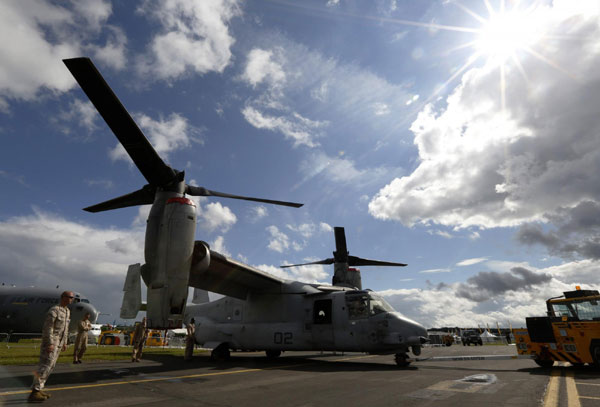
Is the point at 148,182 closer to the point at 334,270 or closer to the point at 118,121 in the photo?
the point at 118,121

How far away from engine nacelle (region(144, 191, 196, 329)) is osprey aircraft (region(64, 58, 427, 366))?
1.1 inches

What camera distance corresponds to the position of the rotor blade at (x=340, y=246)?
24.8 meters

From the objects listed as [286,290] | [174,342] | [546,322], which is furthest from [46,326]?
[174,342]

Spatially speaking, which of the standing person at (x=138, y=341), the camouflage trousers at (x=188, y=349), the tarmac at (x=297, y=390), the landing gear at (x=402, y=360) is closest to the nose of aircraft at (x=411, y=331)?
the landing gear at (x=402, y=360)

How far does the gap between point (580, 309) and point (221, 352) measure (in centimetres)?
1480

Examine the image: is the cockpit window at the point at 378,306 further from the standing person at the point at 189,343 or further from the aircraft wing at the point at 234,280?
the standing person at the point at 189,343

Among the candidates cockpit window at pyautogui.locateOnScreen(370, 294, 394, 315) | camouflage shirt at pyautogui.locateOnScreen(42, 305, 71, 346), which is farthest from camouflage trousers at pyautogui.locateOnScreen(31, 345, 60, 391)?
cockpit window at pyautogui.locateOnScreen(370, 294, 394, 315)

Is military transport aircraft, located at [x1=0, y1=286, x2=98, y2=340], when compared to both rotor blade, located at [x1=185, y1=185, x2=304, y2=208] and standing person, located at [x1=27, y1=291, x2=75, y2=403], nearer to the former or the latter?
rotor blade, located at [x1=185, y1=185, x2=304, y2=208]

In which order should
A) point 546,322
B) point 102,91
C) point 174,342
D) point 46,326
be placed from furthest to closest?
point 174,342, point 546,322, point 102,91, point 46,326

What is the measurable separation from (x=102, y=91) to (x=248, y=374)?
347 inches

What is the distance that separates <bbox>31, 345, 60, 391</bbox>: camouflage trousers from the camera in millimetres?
5336

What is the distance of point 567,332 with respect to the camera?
38.2ft

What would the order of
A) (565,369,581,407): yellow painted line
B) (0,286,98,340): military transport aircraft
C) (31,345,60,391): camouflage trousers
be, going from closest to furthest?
(31,345,60,391): camouflage trousers < (565,369,581,407): yellow painted line < (0,286,98,340): military transport aircraft

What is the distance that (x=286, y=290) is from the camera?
1523cm
